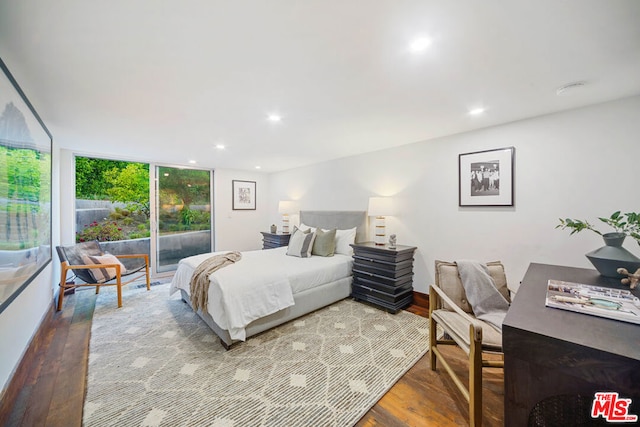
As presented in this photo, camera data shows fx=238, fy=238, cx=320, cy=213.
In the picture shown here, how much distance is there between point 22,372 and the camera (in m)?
1.87

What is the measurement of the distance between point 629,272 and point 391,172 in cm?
255

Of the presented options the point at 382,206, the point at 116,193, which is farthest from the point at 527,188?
the point at 116,193

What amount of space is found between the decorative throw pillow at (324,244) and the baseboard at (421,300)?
1.34 meters

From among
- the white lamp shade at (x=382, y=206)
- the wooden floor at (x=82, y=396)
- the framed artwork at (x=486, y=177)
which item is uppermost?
the framed artwork at (x=486, y=177)

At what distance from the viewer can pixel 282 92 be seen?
200cm

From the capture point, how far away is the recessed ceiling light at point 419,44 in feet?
4.49

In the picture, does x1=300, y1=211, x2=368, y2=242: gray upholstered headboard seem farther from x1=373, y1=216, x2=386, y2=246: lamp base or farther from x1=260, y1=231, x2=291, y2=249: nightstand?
x1=260, y1=231, x2=291, y2=249: nightstand

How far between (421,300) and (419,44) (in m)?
3.03

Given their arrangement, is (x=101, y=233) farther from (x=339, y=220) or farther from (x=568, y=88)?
(x=568, y=88)

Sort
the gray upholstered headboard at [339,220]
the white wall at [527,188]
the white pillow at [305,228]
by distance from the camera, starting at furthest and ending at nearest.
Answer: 1. the white pillow at [305,228]
2. the gray upholstered headboard at [339,220]
3. the white wall at [527,188]

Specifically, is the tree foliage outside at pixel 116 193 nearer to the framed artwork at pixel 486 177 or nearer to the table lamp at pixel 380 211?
the table lamp at pixel 380 211

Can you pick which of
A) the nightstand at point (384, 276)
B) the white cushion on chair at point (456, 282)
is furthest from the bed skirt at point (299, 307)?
the white cushion on chair at point (456, 282)

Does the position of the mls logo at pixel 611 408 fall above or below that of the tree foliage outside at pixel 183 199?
below

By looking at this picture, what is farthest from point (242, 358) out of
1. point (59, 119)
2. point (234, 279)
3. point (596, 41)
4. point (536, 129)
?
point (536, 129)
